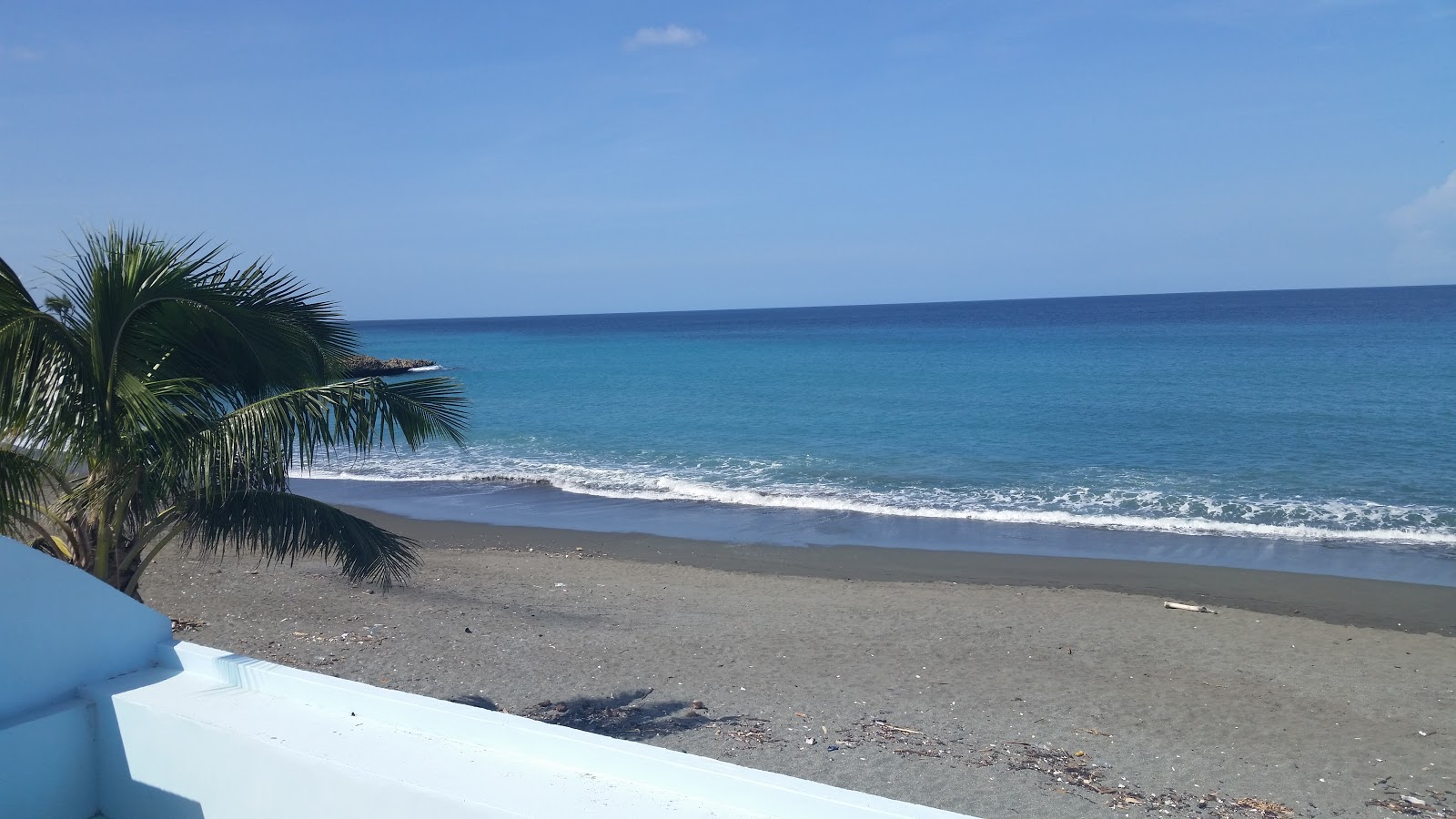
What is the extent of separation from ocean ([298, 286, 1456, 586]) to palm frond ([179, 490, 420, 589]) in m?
10.1

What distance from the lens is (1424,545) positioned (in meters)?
15.0

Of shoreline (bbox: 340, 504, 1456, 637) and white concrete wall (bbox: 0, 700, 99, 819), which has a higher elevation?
white concrete wall (bbox: 0, 700, 99, 819)

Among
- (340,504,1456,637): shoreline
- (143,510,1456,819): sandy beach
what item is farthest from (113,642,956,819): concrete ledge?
(340,504,1456,637): shoreline

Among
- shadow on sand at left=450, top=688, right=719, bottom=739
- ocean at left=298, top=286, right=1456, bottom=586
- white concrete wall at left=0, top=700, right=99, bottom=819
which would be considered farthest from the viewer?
ocean at left=298, top=286, right=1456, bottom=586

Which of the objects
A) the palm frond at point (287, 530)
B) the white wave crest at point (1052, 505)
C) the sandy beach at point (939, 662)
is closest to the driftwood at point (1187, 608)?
the sandy beach at point (939, 662)

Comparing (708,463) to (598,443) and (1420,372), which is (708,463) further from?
(1420,372)

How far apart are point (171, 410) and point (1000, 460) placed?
19.9m

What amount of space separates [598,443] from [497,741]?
25356 mm

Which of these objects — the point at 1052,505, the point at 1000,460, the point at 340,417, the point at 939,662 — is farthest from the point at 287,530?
the point at 1000,460

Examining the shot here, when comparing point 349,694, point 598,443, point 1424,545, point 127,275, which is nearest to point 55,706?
point 349,694

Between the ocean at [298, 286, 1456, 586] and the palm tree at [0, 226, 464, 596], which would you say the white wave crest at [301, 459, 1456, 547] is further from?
the palm tree at [0, 226, 464, 596]

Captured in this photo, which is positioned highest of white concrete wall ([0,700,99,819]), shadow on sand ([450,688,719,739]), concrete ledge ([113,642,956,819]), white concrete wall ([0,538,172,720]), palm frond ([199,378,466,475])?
palm frond ([199,378,466,475])

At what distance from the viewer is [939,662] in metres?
9.66

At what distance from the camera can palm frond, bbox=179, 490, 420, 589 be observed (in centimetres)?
609
